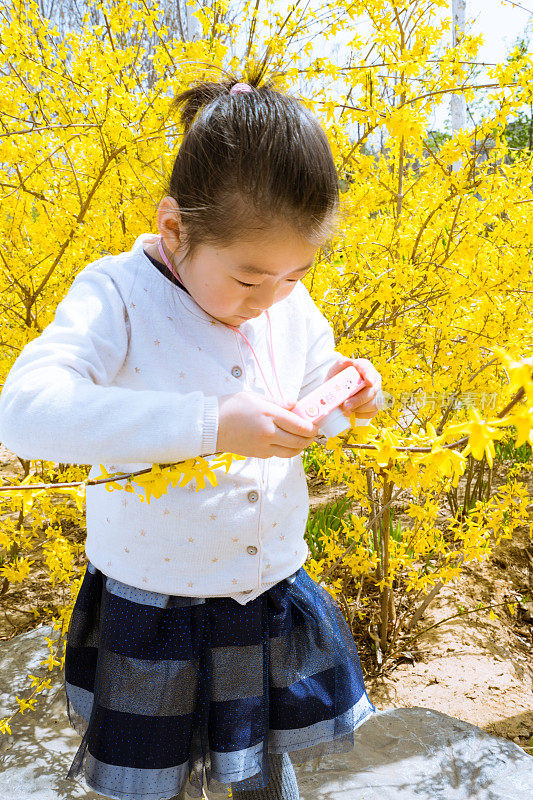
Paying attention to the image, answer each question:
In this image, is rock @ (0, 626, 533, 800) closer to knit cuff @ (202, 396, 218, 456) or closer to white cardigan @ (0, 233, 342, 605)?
white cardigan @ (0, 233, 342, 605)

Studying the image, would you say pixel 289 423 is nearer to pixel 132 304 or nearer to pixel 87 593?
pixel 132 304

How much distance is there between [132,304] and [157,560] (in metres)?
0.46

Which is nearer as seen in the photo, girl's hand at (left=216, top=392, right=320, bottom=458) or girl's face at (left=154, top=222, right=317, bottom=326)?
girl's hand at (left=216, top=392, right=320, bottom=458)

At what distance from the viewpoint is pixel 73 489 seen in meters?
0.94

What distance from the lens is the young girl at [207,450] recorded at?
2.77 ft

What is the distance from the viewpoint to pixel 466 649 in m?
2.46

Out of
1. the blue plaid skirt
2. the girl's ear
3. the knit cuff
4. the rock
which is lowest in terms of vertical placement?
the rock

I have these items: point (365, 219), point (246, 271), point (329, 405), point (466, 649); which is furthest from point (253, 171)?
point (466, 649)

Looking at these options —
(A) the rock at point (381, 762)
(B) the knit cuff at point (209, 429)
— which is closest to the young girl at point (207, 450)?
(B) the knit cuff at point (209, 429)

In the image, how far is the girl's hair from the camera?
96 cm

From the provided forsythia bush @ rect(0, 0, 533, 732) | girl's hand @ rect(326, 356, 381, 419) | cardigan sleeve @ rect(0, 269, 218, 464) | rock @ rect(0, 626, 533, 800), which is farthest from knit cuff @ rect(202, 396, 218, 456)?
rock @ rect(0, 626, 533, 800)

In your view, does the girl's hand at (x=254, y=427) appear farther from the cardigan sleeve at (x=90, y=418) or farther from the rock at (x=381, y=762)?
the rock at (x=381, y=762)

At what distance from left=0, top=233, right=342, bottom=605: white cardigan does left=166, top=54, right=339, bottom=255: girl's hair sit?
15 centimetres

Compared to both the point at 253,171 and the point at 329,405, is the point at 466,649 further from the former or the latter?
the point at 253,171
